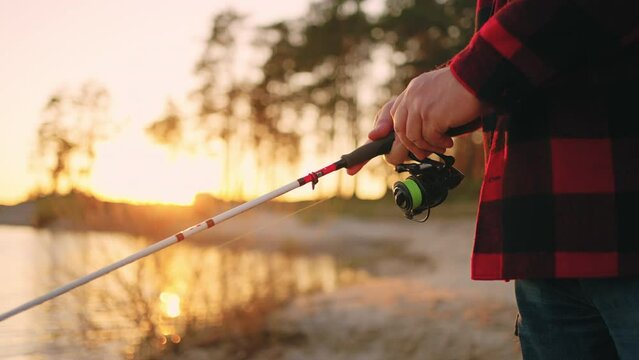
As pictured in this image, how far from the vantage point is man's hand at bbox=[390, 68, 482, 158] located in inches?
47.1

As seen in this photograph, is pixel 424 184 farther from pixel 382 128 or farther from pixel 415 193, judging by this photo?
pixel 382 128

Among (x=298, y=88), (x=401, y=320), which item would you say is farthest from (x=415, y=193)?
(x=298, y=88)

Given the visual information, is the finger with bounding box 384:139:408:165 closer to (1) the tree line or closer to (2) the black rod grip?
(2) the black rod grip

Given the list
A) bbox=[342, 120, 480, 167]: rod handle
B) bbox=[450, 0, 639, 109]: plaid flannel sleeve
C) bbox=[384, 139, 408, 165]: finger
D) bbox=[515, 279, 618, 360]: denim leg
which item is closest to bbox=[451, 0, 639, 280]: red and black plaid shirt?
bbox=[450, 0, 639, 109]: plaid flannel sleeve

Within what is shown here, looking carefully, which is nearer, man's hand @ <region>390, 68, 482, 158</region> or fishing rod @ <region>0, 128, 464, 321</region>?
man's hand @ <region>390, 68, 482, 158</region>

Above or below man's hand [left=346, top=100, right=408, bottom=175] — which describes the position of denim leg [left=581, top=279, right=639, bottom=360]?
below

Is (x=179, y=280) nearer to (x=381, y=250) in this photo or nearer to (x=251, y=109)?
(x=381, y=250)

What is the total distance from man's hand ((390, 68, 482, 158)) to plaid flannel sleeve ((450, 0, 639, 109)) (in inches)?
1.0

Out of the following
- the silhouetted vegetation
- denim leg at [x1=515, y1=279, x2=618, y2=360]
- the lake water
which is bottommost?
denim leg at [x1=515, y1=279, x2=618, y2=360]

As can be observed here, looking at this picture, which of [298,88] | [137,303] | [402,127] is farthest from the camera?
[298,88]

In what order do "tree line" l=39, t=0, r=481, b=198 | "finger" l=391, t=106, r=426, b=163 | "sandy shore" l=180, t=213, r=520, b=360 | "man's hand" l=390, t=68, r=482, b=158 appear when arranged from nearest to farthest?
"man's hand" l=390, t=68, r=482, b=158
"finger" l=391, t=106, r=426, b=163
"sandy shore" l=180, t=213, r=520, b=360
"tree line" l=39, t=0, r=481, b=198

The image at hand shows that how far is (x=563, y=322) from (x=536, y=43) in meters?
0.52

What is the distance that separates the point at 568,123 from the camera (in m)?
1.15

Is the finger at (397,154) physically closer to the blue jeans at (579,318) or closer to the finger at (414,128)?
the finger at (414,128)
